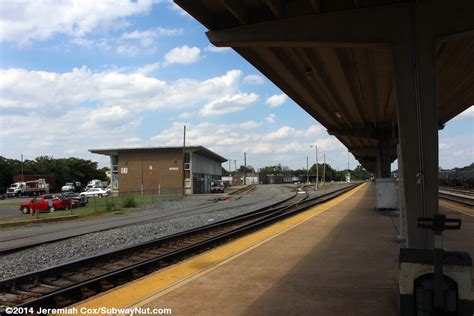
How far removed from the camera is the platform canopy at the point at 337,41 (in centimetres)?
812

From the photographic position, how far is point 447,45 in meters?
12.5

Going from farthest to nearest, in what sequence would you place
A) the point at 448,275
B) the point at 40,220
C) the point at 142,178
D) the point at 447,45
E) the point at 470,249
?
the point at 142,178
the point at 40,220
the point at 447,45
the point at 470,249
the point at 448,275

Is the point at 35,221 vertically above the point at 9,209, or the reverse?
the point at 35,221

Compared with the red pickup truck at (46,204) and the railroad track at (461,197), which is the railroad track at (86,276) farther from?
the red pickup truck at (46,204)

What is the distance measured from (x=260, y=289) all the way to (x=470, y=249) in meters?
6.12

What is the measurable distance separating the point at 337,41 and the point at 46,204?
3338 centimetres

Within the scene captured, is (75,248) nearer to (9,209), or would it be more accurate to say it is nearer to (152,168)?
(9,209)

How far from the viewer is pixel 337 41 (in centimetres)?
880

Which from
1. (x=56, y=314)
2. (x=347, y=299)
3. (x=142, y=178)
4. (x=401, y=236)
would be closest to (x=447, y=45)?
(x=401, y=236)

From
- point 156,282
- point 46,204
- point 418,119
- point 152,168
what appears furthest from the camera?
point 152,168

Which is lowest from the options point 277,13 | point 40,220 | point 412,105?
point 40,220

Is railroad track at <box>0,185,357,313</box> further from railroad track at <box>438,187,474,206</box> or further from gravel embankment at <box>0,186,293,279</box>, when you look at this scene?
railroad track at <box>438,187,474,206</box>

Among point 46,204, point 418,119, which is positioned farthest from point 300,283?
point 46,204

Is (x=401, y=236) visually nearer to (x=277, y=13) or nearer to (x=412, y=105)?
(x=412, y=105)
